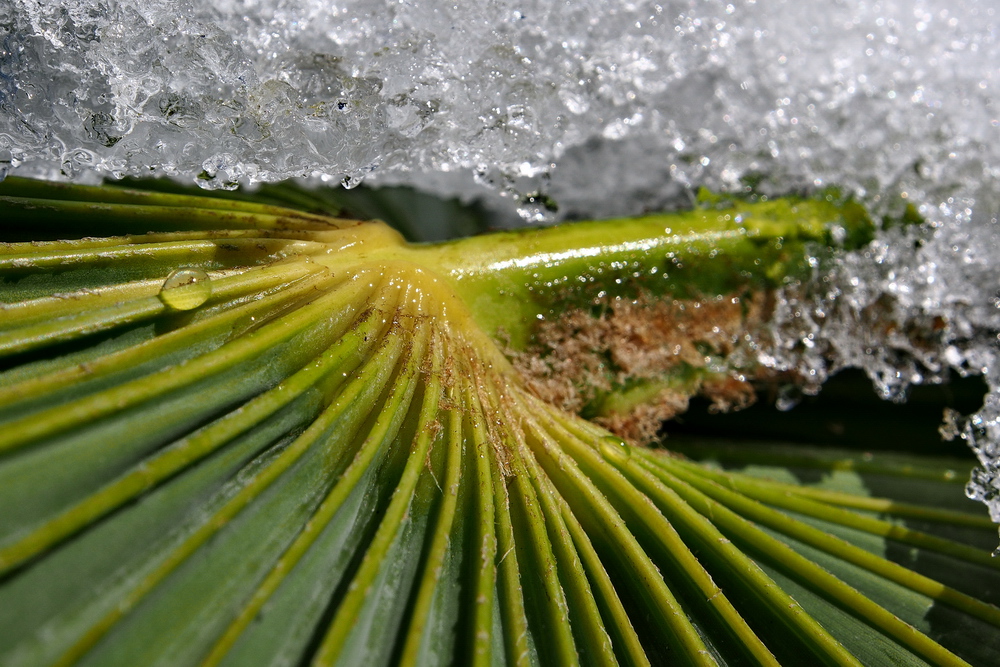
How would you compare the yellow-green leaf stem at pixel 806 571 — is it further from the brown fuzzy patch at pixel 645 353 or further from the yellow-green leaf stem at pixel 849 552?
the brown fuzzy patch at pixel 645 353

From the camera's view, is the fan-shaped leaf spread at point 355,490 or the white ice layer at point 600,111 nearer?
the fan-shaped leaf spread at point 355,490

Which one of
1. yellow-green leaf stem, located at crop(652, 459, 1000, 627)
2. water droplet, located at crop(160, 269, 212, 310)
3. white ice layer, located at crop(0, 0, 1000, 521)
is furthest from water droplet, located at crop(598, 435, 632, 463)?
water droplet, located at crop(160, 269, 212, 310)

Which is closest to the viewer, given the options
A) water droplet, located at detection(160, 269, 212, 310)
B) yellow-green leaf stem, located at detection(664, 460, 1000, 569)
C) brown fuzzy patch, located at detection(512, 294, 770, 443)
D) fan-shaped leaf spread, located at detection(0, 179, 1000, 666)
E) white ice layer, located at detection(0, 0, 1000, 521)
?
fan-shaped leaf spread, located at detection(0, 179, 1000, 666)

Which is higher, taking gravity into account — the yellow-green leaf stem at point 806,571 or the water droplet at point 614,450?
the water droplet at point 614,450

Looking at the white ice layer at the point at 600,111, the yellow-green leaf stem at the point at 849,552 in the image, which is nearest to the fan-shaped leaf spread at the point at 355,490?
the yellow-green leaf stem at the point at 849,552

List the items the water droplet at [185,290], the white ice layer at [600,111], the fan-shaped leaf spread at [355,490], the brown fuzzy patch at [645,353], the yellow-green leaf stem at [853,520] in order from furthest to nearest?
the brown fuzzy patch at [645,353] → the yellow-green leaf stem at [853,520] → the white ice layer at [600,111] → the water droplet at [185,290] → the fan-shaped leaf spread at [355,490]

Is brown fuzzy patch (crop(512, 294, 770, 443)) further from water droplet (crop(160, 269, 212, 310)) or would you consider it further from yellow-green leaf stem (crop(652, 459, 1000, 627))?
water droplet (crop(160, 269, 212, 310))

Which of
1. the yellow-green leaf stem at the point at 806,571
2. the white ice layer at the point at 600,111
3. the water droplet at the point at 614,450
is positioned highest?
the white ice layer at the point at 600,111

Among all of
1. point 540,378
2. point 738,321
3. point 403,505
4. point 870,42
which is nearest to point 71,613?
point 403,505
